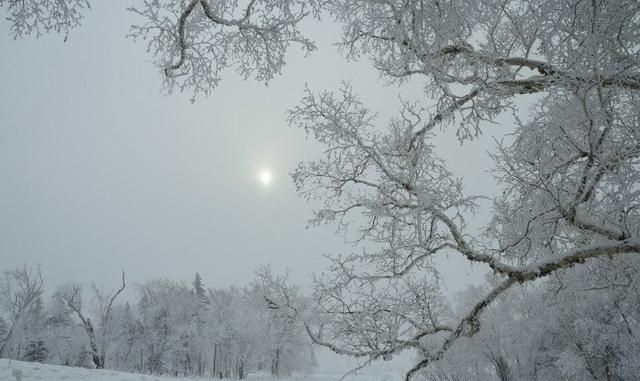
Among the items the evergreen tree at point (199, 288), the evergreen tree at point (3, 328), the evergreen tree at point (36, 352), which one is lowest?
the evergreen tree at point (36, 352)

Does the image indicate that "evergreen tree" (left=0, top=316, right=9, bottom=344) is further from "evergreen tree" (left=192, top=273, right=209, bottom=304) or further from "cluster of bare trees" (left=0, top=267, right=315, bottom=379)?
"evergreen tree" (left=192, top=273, right=209, bottom=304)

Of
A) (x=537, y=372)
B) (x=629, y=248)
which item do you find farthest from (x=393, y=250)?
(x=537, y=372)

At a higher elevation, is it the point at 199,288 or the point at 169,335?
the point at 199,288

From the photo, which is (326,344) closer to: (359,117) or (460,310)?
→ (359,117)

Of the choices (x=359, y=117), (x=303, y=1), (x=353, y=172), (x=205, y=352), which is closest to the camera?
(x=303, y=1)

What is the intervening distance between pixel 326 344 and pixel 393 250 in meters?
1.76

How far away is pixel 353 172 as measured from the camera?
217 inches

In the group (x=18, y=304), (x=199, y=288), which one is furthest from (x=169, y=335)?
(x=18, y=304)

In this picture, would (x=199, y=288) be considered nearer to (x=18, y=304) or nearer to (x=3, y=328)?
(x=3, y=328)

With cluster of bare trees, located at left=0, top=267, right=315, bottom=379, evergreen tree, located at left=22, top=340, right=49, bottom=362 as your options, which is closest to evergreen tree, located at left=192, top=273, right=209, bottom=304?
cluster of bare trees, located at left=0, top=267, right=315, bottom=379

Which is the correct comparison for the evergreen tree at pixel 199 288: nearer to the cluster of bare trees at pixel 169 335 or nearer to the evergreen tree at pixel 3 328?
the cluster of bare trees at pixel 169 335

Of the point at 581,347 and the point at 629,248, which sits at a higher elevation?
the point at 629,248

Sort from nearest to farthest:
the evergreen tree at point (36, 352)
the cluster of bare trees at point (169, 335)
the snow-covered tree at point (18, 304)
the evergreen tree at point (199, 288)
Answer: the snow-covered tree at point (18, 304), the evergreen tree at point (36, 352), the cluster of bare trees at point (169, 335), the evergreen tree at point (199, 288)

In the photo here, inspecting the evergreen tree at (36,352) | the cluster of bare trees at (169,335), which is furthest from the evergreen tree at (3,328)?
the evergreen tree at (36,352)
